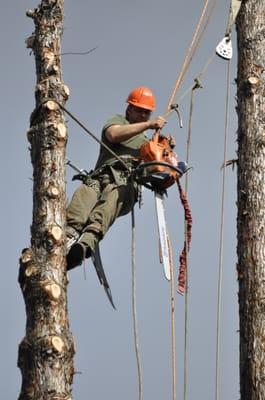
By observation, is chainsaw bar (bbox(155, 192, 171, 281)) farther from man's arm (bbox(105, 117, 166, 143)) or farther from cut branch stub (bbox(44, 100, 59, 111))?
cut branch stub (bbox(44, 100, 59, 111))

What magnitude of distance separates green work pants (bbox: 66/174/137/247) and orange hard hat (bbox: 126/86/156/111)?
0.64 m

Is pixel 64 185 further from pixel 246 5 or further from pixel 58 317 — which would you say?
pixel 246 5

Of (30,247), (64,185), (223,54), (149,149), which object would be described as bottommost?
(30,247)

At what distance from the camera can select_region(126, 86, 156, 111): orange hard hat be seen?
8.20 metres

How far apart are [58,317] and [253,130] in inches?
A: 89.4

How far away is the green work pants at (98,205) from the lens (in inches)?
291

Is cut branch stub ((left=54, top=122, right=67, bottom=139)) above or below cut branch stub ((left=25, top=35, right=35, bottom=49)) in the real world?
below

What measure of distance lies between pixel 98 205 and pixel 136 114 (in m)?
0.92

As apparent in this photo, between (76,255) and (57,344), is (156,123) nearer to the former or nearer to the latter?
(76,255)

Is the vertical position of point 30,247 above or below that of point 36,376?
above

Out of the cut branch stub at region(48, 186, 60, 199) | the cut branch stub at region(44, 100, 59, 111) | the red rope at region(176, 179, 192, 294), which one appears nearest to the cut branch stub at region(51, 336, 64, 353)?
the cut branch stub at region(48, 186, 60, 199)

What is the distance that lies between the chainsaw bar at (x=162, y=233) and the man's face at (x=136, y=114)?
642mm

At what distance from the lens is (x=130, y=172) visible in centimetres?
791

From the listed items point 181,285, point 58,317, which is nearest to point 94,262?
point 181,285
